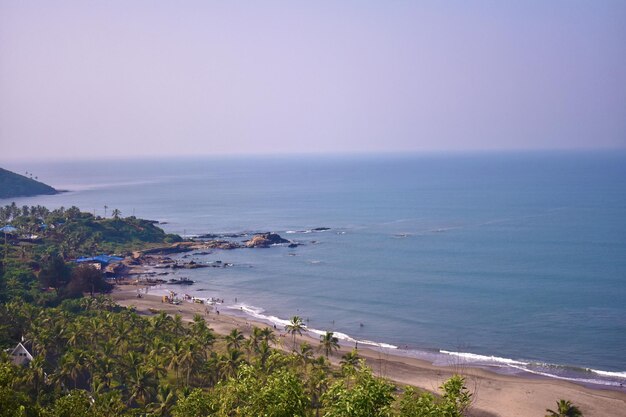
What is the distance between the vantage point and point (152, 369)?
154 ft

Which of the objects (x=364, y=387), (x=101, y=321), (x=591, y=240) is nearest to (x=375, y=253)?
(x=591, y=240)

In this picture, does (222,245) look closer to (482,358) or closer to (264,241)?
(264,241)

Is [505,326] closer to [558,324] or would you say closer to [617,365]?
[558,324]

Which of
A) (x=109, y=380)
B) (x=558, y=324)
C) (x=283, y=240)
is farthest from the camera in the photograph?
(x=283, y=240)

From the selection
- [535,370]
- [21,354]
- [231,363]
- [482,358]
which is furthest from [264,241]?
[231,363]

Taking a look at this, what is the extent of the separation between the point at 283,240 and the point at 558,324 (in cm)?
7548

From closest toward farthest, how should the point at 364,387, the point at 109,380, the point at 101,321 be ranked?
the point at 364,387
the point at 109,380
the point at 101,321

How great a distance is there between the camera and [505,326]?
7544 centimetres

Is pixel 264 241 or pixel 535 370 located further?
pixel 264 241

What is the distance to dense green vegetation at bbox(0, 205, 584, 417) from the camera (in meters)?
21.1

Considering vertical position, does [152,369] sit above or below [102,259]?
→ above

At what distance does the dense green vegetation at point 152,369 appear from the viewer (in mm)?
21125

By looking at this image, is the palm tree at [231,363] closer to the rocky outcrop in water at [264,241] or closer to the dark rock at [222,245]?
the dark rock at [222,245]

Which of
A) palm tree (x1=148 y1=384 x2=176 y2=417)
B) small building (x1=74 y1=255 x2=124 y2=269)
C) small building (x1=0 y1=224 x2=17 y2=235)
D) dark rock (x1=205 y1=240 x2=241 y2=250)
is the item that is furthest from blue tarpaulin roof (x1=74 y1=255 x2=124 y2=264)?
palm tree (x1=148 y1=384 x2=176 y2=417)
